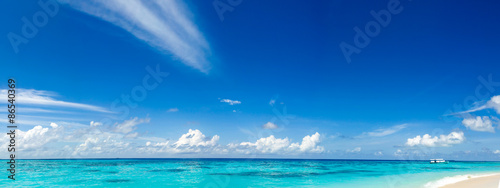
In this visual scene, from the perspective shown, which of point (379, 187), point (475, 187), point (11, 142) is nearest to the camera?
point (11, 142)

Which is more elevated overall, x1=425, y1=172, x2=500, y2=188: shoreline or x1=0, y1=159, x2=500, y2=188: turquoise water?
x1=425, y1=172, x2=500, y2=188: shoreline

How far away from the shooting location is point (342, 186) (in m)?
29.1

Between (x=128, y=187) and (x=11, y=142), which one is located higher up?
(x=11, y=142)

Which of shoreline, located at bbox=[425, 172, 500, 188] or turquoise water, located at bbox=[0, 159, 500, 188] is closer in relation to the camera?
shoreline, located at bbox=[425, 172, 500, 188]

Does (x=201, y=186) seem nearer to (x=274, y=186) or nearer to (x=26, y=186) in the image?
(x=274, y=186)

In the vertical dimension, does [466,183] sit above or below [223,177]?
above

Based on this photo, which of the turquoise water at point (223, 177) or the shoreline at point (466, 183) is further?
the turquoise water at point (223, 177)

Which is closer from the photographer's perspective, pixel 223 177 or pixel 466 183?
pixel 466 183

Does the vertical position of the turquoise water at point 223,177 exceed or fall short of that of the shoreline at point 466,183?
it falls short

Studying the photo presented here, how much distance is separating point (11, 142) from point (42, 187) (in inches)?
690

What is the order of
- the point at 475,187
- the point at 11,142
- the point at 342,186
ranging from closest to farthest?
the point at 11,142 → the point at 475,187 → the point at 342,186

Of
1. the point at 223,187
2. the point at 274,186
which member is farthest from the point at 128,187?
the point at 274,186

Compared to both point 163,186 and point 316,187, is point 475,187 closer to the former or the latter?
point 316,187

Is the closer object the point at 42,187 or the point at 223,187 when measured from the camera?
the point at 42,187
